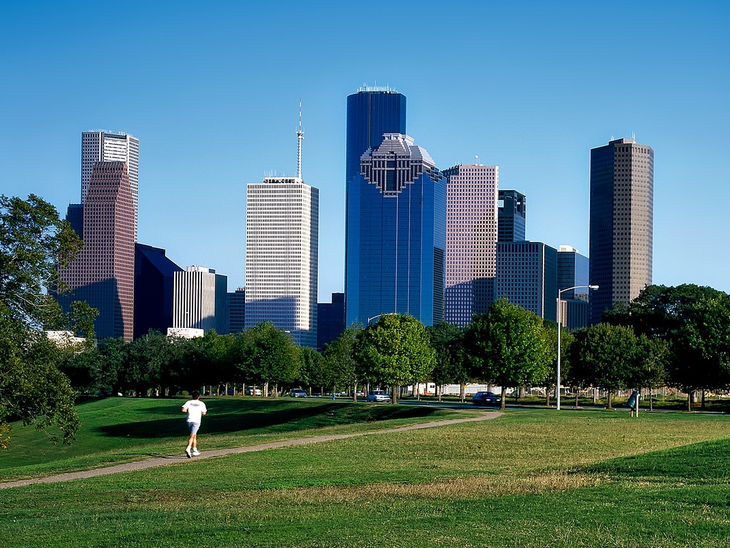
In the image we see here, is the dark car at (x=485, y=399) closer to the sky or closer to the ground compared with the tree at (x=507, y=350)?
closer to the ground

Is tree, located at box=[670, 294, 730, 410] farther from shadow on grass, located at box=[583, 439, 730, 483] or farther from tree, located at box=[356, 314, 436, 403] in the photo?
shadow on grass, located at box=[583, 439, 730, 483]

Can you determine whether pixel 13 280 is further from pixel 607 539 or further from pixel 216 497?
pixel 607 539

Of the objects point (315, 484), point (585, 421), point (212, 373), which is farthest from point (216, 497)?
point (212, 373)

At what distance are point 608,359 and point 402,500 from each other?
65.8 meters

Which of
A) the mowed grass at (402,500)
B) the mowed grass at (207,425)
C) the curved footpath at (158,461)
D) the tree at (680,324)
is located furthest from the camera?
the tree at (680,324)

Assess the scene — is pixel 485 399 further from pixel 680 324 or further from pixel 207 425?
pixel 680 324

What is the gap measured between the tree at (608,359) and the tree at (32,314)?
54261mm

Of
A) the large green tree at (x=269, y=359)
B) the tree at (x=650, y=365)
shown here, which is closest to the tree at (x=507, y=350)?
the tree at (x=650, y=365)

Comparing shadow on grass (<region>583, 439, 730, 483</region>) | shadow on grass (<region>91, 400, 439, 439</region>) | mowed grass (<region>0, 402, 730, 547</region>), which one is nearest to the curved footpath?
mowed grass (<region>0, 402, 730, 547</region>)

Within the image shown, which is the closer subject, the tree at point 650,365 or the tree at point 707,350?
the tree at point 707,350

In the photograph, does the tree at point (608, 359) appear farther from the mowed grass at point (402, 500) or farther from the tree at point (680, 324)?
the mowed grass at point (402, 500)

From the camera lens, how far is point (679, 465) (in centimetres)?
2155

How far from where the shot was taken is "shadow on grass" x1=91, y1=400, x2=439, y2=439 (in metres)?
62.0

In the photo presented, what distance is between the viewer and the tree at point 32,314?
33938 mm
